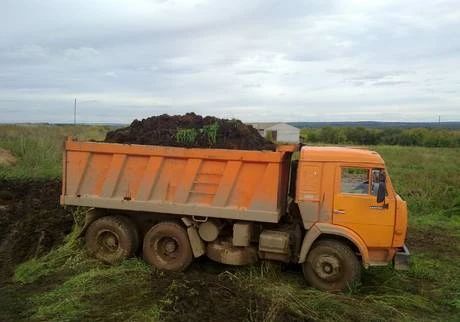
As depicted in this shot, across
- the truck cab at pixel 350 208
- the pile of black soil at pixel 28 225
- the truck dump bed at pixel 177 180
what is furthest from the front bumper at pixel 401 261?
the pile of black soil at pixel 28 225

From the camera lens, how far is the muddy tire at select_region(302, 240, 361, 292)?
7863 millimetres

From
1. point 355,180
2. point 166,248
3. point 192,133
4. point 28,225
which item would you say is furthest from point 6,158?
point 355,180

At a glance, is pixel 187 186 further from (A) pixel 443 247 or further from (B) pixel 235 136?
(A) pixel 443 247

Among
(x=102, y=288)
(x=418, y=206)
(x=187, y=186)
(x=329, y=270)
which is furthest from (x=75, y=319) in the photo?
(x=418, y=206)

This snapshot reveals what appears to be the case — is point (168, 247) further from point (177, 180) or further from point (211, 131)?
point (211, 131)

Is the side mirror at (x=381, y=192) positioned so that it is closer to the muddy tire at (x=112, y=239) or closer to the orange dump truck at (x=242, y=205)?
the orange dump truck at (x=242, y=205)

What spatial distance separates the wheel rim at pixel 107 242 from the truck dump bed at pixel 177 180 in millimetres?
553

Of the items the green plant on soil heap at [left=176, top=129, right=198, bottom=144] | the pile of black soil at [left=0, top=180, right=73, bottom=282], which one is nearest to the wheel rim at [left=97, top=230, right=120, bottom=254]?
the pile of black soil at [left=0, top=180, right=73, bottom=282]

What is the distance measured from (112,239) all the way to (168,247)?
3.26 ft

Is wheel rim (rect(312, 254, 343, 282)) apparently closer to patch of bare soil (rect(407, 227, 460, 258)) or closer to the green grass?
patch of bare soil (rect(407, 227, 460, 258))

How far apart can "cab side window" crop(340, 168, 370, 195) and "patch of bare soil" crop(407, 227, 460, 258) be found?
3997 millimetres

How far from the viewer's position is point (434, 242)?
12.3m

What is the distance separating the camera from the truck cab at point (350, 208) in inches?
308

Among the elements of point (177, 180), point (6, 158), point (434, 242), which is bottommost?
point (434, 242)
